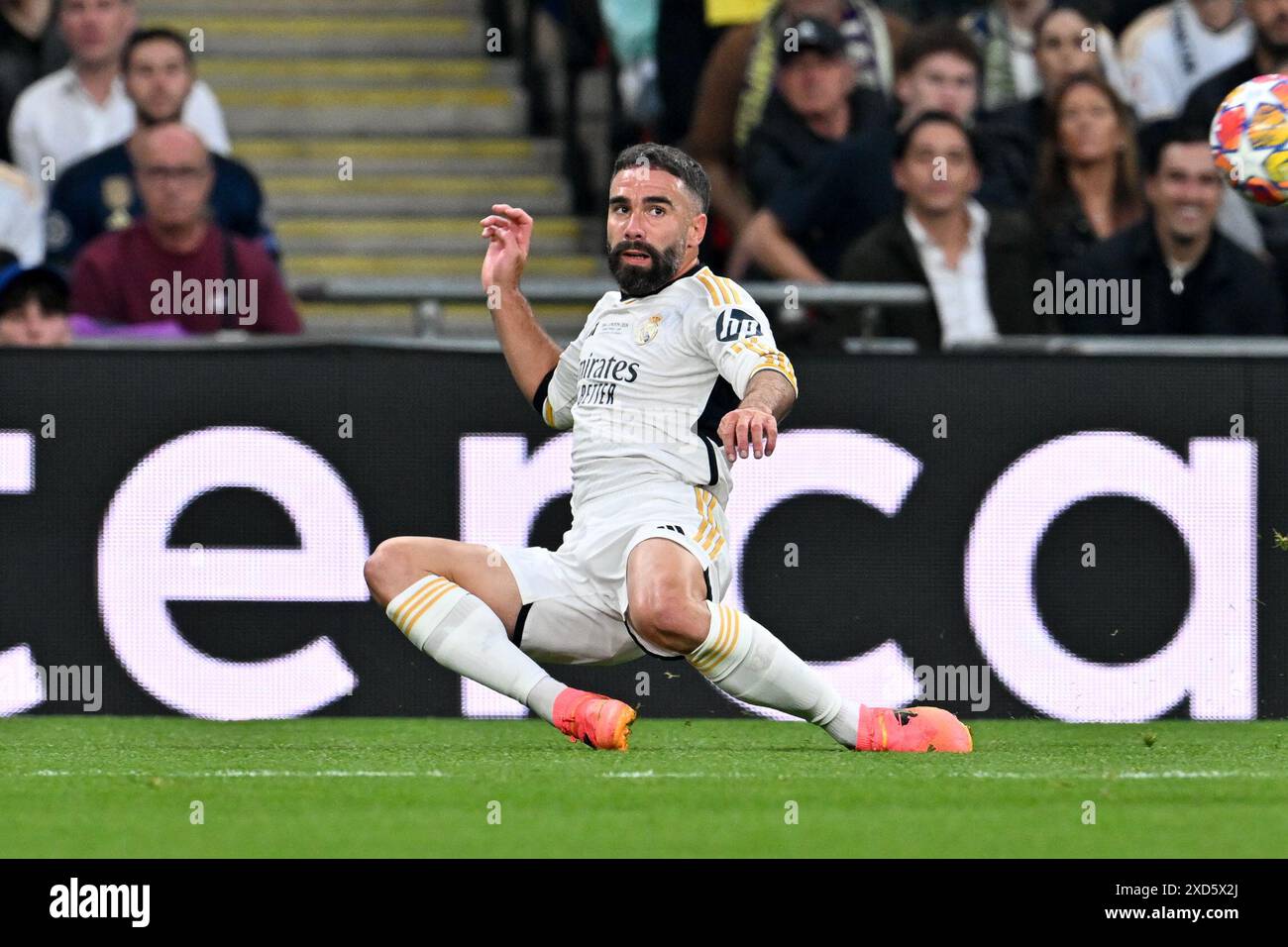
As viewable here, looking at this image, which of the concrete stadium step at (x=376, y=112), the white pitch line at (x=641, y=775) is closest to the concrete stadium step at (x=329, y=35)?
the concrete stadium step at (x=376, y=112)

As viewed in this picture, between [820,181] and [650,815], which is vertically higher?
[820,181]

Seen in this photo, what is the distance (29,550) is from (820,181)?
3868mm

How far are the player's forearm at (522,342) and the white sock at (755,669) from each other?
0.99 metres

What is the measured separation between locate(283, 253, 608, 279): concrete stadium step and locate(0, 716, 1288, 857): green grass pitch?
4.74m

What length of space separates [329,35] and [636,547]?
7630 mm

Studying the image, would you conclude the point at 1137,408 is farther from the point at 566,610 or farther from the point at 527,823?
the point at 527,823

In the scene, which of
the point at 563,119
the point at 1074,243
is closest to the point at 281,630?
the point at 1074,243

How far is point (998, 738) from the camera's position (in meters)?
7.82

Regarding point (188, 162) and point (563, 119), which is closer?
point (188, 162)

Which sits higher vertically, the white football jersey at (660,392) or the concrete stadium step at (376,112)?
the concrete stadium step at (376,112)

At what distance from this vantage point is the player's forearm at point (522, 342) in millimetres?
7305

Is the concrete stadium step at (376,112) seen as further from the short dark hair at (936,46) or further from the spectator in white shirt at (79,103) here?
the short dark hair at (936,46)

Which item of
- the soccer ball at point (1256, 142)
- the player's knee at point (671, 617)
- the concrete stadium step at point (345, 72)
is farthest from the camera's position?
the concrete stadium step at point (345, 72)

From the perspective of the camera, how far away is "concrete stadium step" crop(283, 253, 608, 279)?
12.5m
